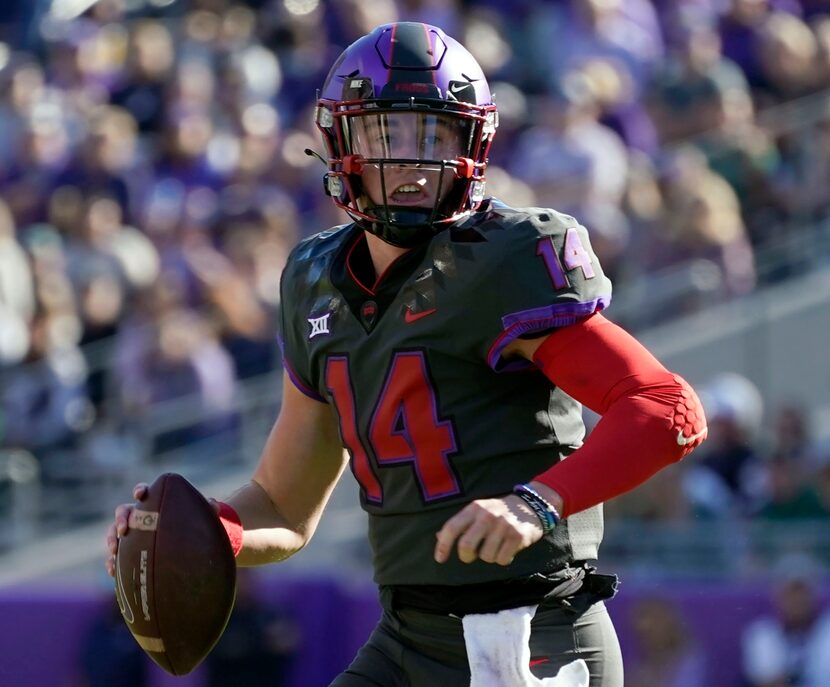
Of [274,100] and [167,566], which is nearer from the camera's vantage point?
[167,566]

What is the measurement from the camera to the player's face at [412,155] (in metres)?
3.25

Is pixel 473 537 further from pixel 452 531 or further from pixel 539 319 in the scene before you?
pixel 539 319

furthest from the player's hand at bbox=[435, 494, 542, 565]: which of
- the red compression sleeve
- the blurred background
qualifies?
the blurred background

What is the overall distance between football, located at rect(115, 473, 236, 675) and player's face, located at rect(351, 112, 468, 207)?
71 centimetres

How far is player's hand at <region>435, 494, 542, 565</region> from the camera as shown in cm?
272

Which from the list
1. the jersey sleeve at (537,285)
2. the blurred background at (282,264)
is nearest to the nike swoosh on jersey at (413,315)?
the jersey sleeve at (537,285)

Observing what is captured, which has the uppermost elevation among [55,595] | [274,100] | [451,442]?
[451,442]

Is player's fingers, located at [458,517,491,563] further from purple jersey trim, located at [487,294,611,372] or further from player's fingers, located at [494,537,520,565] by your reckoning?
purple jersey trim, located at [487,294,611,372]

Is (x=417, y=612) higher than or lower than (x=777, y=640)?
higher

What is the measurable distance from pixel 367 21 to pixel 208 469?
3.15 metres

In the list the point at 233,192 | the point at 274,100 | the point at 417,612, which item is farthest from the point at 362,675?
the point at 274,100

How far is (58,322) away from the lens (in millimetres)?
8445

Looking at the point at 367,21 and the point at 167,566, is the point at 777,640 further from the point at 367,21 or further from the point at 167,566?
the point at 367,21

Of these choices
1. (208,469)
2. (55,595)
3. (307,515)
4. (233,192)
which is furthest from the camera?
(233,192)
